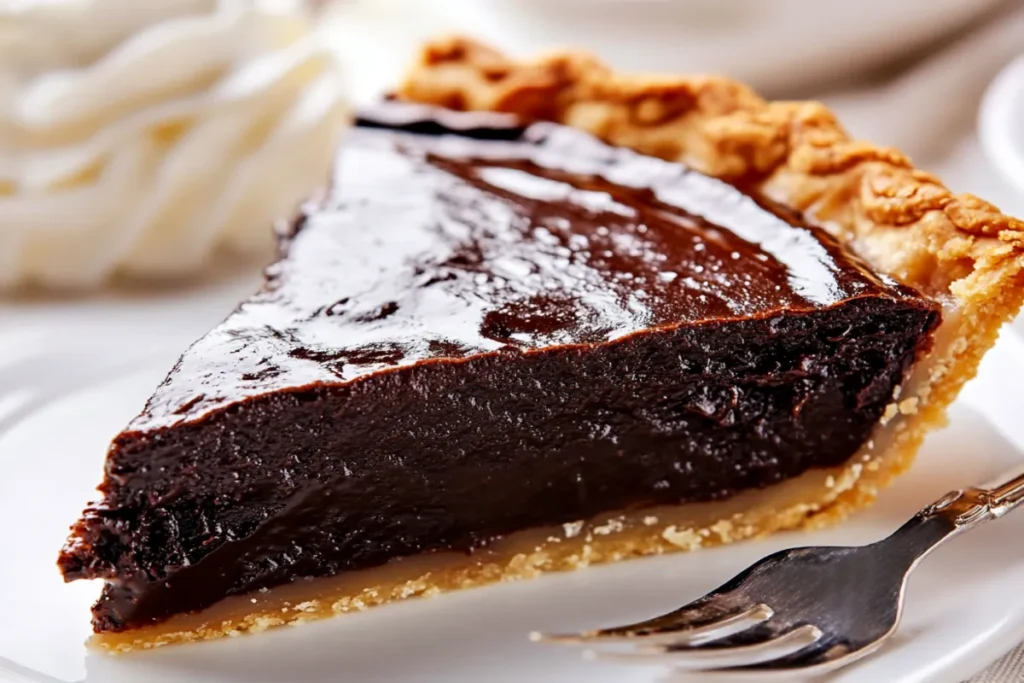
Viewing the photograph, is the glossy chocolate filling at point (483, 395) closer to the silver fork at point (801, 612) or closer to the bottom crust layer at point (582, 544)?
the bottom crust layer at point (582, 544)

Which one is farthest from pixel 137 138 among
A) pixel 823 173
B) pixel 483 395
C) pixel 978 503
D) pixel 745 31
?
pixel 978 503

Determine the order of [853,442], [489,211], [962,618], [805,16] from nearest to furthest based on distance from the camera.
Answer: [962,618] < [853,442] < [489,211] < [805,16]

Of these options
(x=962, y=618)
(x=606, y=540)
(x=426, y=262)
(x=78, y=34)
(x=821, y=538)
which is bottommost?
(x=962, y=618)

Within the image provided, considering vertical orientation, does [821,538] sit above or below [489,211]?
below

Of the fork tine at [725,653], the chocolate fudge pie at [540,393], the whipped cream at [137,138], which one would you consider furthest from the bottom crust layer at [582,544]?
the whipped cream at [137,138]

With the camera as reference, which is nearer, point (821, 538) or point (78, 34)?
point (821, 538)

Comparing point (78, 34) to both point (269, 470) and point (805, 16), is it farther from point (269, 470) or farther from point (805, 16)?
point (805, 16)

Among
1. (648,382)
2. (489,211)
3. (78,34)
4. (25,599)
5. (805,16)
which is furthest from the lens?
(805,16)

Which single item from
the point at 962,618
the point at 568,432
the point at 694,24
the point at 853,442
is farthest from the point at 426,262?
the point at 694,24
